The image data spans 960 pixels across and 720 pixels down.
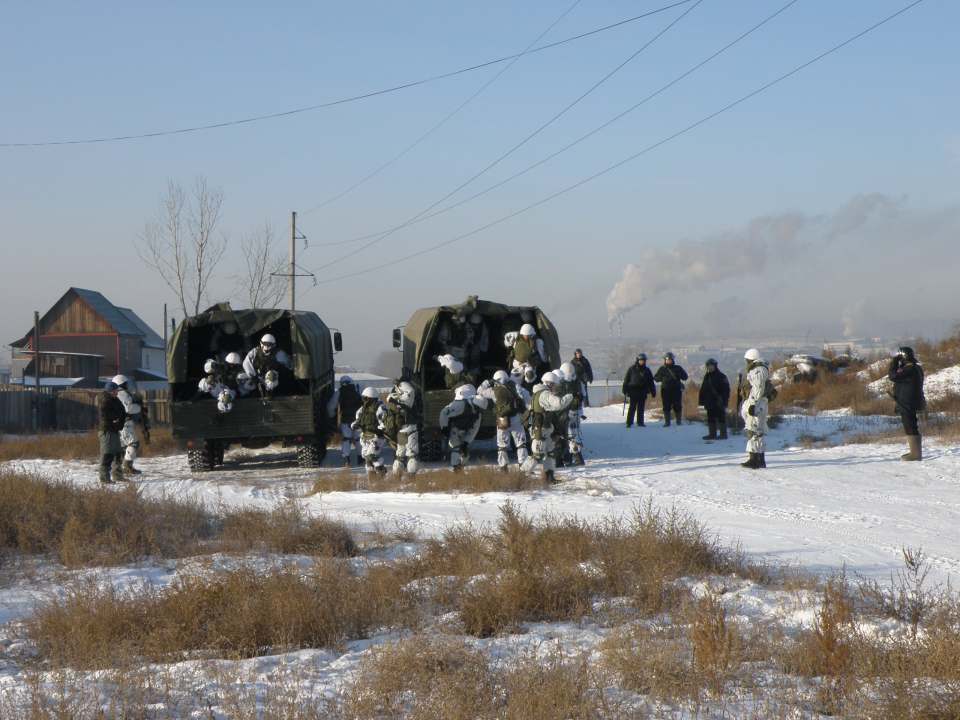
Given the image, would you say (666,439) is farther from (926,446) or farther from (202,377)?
(202,377)

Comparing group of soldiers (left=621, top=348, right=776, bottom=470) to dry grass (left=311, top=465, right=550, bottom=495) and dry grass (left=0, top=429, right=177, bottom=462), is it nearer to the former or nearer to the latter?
dry grass (left=311, top=465, right=550, bottom=495)

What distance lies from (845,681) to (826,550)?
3.38m

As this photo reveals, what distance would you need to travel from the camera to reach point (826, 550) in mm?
6777

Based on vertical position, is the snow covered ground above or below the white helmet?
below

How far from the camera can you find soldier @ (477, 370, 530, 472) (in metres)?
11.6

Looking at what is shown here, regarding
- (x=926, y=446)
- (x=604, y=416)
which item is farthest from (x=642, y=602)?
(x=604, y=416)

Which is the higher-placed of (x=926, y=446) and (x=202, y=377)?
(x=202, y=377)

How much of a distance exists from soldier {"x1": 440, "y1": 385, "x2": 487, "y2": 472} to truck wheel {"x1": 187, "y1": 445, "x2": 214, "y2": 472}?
4579 mm

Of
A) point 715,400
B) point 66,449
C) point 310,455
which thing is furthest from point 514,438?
point 66,449

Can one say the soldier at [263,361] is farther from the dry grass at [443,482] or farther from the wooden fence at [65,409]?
the wooden fence at [65,409]

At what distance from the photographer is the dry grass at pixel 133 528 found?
7113mm

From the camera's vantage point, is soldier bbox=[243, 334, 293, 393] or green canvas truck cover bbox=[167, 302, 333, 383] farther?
soldier bbox=[243, 334, 293, 393]

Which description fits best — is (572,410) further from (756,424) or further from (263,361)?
(263,361)

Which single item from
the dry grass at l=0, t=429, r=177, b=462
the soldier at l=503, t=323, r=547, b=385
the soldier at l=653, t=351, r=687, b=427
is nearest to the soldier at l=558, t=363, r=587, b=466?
the soldier at l=503, t=323, r=547, b=385
